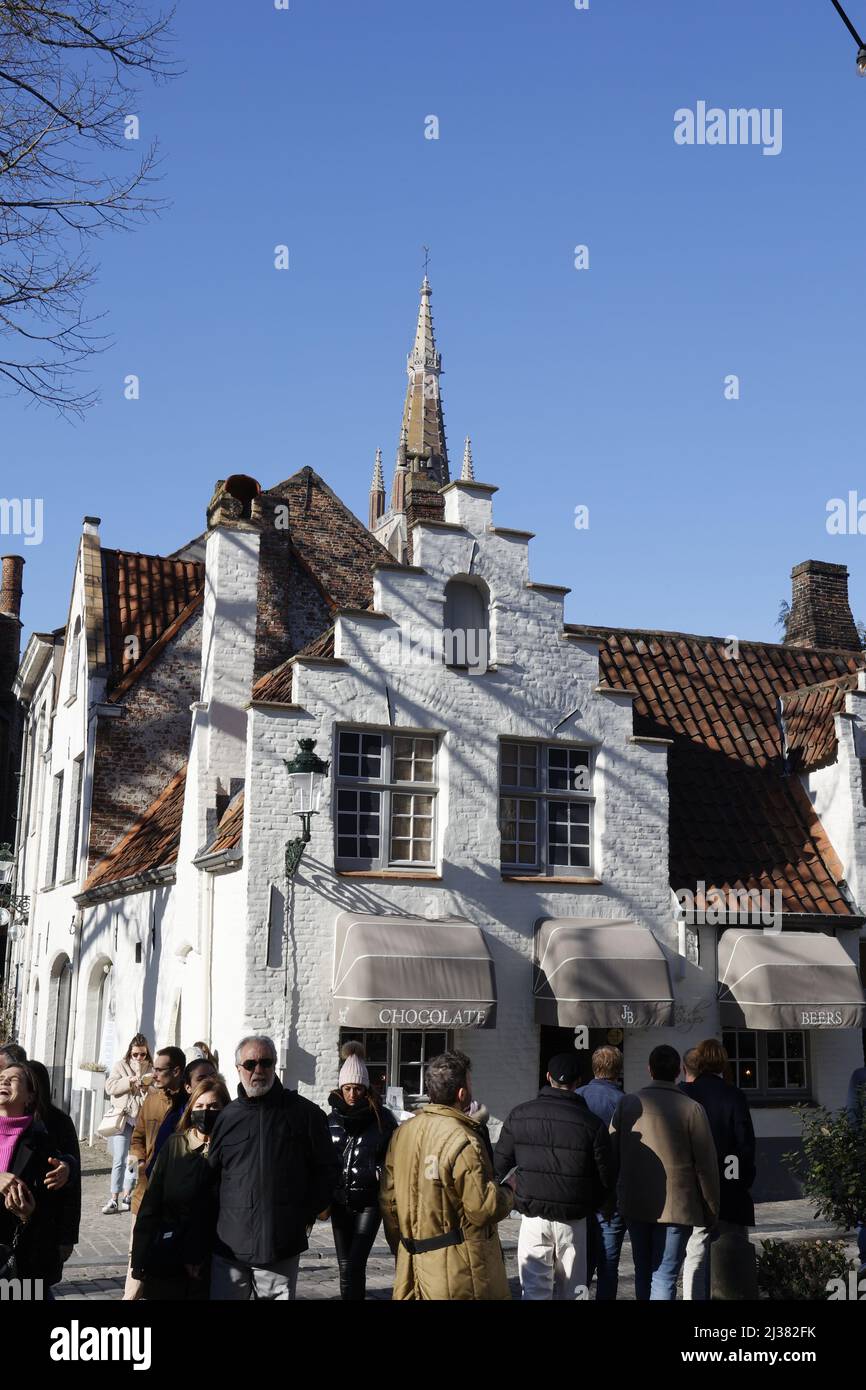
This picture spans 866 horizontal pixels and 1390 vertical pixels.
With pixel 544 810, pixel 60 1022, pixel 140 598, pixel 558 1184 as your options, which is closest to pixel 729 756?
pixel 544 810

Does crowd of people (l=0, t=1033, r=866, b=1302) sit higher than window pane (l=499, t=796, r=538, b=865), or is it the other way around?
window pane (l=499, t=796, r=538, b=865)

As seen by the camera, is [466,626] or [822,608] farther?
[822,608]

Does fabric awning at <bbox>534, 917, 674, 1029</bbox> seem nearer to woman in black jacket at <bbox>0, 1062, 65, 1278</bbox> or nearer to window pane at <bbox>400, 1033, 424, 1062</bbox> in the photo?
window pane at <bbox>400, 1033, 424, 1062</bbox>

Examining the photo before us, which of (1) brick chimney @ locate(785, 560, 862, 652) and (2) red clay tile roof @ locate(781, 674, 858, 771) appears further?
(1) brick chimney @ locate(785, 560, 862, 652)

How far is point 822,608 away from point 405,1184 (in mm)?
17793

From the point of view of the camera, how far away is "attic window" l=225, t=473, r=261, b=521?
19125 millimetres

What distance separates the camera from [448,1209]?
245 inches

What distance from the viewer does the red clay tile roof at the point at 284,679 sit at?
642 inches

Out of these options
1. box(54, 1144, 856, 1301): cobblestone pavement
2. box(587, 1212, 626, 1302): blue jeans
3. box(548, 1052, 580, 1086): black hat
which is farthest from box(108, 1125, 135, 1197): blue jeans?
box(548, 1052, 580, 1086): black hat

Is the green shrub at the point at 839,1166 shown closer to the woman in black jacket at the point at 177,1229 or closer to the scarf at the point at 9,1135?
the woman in black jacket at the point at 177,1229

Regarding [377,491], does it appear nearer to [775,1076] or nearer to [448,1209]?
[775,1076]

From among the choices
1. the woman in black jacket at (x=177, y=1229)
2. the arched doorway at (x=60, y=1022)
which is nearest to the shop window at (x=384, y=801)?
the woman in black jacket at (x=177, y=1229)

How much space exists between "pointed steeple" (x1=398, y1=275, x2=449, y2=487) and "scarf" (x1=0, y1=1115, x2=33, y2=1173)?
275 feet
